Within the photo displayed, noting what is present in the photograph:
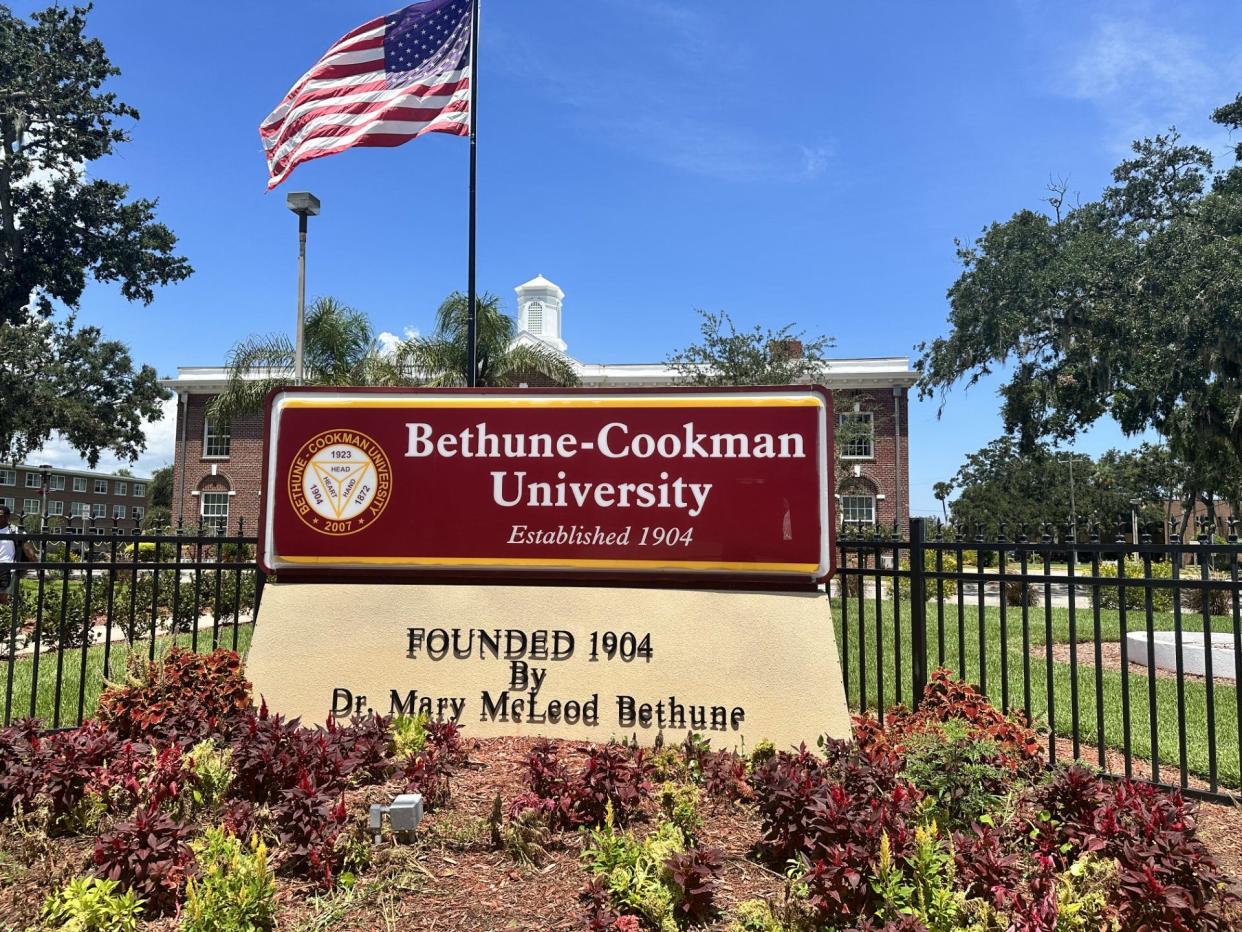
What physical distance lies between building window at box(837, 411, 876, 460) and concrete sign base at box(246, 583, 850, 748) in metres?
20.9

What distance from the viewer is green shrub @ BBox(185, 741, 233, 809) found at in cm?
379

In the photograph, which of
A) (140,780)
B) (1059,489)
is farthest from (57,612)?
(1059,489)

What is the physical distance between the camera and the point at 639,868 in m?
3.03

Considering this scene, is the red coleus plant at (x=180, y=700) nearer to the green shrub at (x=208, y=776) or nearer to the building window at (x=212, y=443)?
the green shrub at (x=208, y=776)

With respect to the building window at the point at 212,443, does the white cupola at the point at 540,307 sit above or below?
above

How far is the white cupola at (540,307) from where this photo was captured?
40.2 m

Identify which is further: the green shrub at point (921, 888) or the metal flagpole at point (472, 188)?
the metal flagpole at point (472, 188)

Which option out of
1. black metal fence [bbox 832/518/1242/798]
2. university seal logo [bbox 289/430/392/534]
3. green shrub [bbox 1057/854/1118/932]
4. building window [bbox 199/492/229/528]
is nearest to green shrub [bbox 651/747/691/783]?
black metal fence [bbox 832/518/1242/798]

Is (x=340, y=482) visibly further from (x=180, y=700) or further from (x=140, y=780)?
(x=140, y=780)

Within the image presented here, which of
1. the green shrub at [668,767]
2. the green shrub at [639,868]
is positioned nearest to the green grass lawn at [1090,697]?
the green shrub at [668,767]

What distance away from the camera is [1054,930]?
2658 mm

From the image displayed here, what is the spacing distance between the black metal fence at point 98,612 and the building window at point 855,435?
1783 centimetres

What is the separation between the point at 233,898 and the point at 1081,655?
10798 millimetres

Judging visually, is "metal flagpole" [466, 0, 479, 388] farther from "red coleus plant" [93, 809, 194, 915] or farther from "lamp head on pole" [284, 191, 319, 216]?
"red coleus plant" [93, 809, 194, 915]
